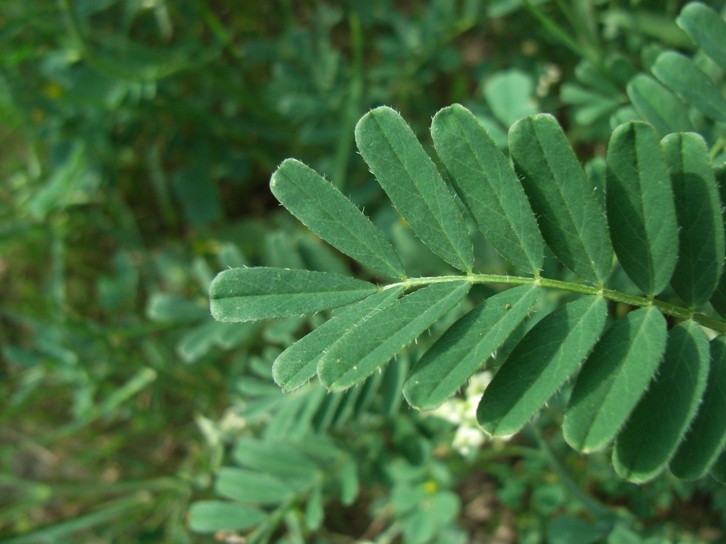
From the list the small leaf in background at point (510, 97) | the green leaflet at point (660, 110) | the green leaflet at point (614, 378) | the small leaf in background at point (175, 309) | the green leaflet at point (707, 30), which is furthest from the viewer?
the small leaf in background at point (175, 309)

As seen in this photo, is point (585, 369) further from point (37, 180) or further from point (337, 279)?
point (37, 180)

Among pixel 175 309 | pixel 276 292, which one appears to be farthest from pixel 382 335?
pixel 175 309

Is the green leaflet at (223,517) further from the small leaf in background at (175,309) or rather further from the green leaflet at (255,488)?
the small leaf in background at (175,309)

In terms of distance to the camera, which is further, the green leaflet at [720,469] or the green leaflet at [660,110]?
the green leaflet at [660,110]

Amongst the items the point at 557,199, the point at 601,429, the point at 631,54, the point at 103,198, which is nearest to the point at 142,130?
the point at 103,198

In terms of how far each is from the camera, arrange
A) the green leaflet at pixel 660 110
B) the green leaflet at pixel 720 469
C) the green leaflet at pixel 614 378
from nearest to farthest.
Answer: the green leaflet at pixel 614 378
the green leaflet at pixel 720 469
the green leaflet at pixel 660 110

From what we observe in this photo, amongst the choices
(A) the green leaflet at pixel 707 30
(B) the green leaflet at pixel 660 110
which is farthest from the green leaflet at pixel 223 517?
(A) the green leaflet at pixel 707 30
